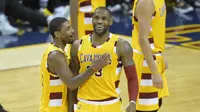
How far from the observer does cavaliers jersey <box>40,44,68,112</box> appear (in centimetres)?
411

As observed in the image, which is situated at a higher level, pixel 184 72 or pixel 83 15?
pixel 83 15

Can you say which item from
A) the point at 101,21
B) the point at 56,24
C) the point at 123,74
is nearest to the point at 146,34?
the point at 101,21

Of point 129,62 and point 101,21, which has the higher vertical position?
point 101,21

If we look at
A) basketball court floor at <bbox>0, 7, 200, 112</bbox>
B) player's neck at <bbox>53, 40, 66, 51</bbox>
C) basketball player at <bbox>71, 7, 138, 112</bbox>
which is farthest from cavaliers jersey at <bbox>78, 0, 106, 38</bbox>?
basketball player at <bbox>71, 7, 138, 112</bbox>

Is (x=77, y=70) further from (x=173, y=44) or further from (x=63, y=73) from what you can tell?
(x=173, y=44)

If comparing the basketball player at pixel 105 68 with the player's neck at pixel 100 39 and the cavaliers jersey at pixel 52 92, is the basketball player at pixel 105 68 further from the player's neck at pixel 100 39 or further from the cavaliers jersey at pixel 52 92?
the cavaliers jersey at pixel 52 92

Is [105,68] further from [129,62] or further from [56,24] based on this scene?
[56,24]

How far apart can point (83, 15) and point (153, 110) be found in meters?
1.33

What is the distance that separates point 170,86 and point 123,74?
2.89ft

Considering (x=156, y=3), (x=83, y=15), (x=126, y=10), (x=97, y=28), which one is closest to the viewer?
(x=97, y=28)

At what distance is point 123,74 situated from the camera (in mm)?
7930

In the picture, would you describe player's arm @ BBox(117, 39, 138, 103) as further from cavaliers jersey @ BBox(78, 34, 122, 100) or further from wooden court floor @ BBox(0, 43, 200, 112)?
wooden court floor @ BBox(0, 43, 200, 112)

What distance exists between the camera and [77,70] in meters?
4.07

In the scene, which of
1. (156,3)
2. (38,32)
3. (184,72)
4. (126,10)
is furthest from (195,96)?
(126,10)
